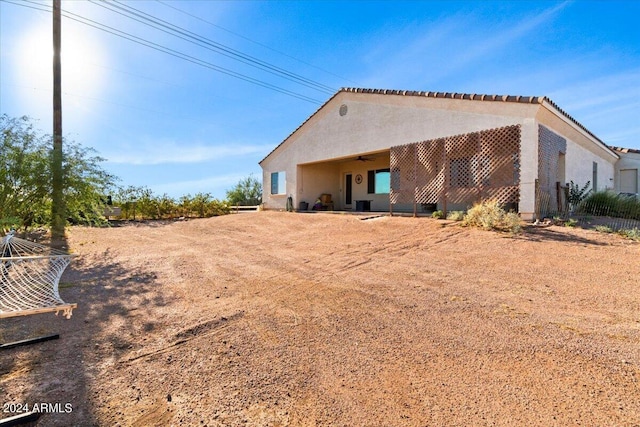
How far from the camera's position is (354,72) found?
18.5 meters

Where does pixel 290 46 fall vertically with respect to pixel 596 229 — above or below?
above

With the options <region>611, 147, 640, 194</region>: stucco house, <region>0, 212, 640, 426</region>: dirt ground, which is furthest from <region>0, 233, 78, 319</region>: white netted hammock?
<region>611, 147, 640, 194</region>: stucco house

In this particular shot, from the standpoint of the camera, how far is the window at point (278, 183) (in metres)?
16.8

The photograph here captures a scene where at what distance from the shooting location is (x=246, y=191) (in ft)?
92.2

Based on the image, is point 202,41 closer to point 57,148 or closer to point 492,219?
point 57,148

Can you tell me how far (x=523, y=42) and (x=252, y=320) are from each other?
12410mm

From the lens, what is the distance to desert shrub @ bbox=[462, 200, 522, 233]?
6.99 metres

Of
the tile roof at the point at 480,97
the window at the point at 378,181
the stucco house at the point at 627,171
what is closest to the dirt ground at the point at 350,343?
the tile roof at the point at 480,97

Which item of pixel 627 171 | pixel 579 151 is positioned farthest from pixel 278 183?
pixel 627 171

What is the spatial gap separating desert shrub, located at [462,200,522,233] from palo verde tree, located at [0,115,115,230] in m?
9.84

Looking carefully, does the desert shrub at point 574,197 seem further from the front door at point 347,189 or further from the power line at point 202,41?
the power line at point 202,41

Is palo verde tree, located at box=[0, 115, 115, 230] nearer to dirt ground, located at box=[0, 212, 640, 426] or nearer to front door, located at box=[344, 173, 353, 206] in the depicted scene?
dirt ground, located at box=[0, 212, 640, 426]

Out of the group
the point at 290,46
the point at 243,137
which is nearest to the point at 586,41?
the point at 290,46

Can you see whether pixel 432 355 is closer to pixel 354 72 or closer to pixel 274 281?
pixel 274 281
